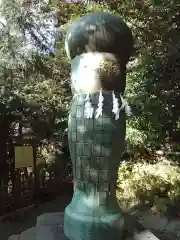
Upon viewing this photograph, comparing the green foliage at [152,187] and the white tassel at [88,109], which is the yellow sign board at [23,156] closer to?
the green foliage at [152,187]

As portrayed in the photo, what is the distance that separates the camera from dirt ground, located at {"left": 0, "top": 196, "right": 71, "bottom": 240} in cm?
532

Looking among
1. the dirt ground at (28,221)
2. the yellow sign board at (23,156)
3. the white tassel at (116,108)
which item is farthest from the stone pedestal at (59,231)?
the yellow sign board at (23,156)

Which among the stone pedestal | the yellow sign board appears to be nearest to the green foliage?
the yellow sign board

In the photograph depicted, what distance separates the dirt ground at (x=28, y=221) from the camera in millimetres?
5316

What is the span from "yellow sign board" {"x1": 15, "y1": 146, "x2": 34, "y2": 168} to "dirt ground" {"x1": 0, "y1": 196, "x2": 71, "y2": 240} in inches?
34.0

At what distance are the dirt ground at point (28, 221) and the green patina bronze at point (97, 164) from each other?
257 centimetres

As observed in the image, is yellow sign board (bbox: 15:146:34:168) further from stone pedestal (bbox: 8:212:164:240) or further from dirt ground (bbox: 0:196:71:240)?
stone pedestal (bbox: 8:212:164:240)

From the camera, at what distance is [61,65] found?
7086 mm

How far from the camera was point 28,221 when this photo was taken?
19.2 feet

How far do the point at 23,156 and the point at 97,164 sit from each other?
11.4 ft

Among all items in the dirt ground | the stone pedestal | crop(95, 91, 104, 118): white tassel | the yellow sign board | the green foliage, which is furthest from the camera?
the yellow sign board

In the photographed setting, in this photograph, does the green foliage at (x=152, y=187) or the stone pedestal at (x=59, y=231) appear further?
the green foliage at (x=152, y=187)

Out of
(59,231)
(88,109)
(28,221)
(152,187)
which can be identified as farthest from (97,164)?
(152,187)

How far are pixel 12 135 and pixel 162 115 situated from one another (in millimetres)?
2786
